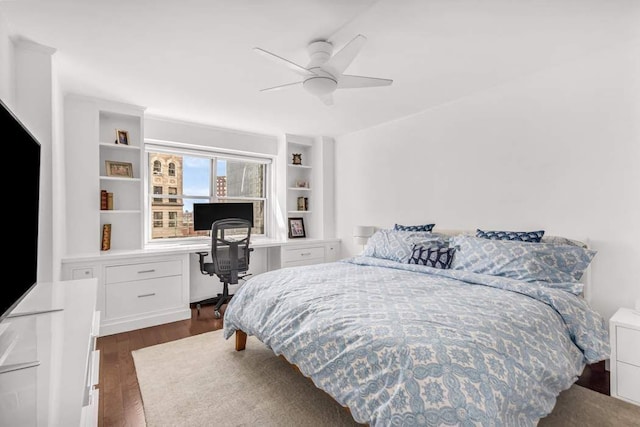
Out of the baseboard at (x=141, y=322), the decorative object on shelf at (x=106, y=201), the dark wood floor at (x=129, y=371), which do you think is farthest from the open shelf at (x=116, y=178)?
the dark wood floor at (x=129, y=371)

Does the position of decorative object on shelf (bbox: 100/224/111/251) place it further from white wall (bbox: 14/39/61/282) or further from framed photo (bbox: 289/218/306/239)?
framed photo (bbox: 289/218/306/239)

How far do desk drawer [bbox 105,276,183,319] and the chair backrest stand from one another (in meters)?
0.46

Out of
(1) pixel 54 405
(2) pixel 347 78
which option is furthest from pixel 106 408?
(2) pixel 347 78

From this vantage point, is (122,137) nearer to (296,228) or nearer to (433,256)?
(296,228)

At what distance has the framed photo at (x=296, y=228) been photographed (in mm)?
4933

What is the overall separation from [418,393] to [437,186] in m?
2.74

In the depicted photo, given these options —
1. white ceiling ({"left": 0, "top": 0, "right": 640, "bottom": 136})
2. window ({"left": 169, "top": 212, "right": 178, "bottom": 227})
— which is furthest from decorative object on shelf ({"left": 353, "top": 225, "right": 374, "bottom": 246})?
window ({"left": 169, "top": 212, "right": 178, "bottom": 227})

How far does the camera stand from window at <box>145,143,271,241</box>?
4070 mm

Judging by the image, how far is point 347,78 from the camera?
2.23 metres

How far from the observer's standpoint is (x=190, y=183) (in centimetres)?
431

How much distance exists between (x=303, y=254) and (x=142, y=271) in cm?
204

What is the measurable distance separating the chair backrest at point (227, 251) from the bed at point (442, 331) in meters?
1.14

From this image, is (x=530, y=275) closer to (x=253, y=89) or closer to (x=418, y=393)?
(x=418, y=393)

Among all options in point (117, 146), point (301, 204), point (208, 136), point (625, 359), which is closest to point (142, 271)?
point (117, 146)
